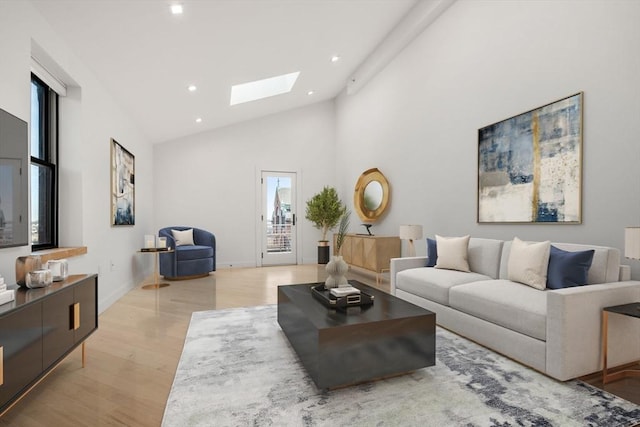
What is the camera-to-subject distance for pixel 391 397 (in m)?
1.89

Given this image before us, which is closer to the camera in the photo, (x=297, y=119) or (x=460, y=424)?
(x=460, y=424)

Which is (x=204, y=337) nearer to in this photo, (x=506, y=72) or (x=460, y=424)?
(x=460, y=424)

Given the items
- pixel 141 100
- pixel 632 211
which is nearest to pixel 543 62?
pixel 632 211

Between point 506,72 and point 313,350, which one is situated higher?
point 506,72

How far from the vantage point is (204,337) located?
283 centimetres

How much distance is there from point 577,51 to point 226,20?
3186 millimetres

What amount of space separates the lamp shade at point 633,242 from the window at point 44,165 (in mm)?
4393

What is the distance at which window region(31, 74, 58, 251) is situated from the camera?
9.42ft

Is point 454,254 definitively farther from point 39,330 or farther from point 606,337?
point 39,330

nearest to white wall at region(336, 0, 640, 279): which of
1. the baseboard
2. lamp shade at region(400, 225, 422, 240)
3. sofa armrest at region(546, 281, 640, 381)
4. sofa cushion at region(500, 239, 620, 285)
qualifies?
sofa cushion at region(500, 239, 620, 285)

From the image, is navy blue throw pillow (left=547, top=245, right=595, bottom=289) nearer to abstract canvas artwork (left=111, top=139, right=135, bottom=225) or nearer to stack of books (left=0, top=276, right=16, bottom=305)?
stack of books (left=0, top=276, right=16, bottom=305)

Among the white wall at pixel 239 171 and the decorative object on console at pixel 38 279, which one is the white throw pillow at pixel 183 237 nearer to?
the white wall at pixel 239 171

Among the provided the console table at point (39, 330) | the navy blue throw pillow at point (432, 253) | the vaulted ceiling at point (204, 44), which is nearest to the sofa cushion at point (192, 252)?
the vaulted ceiling at point (204, 44)

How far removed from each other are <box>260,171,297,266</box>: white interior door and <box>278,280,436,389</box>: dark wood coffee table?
502cm
